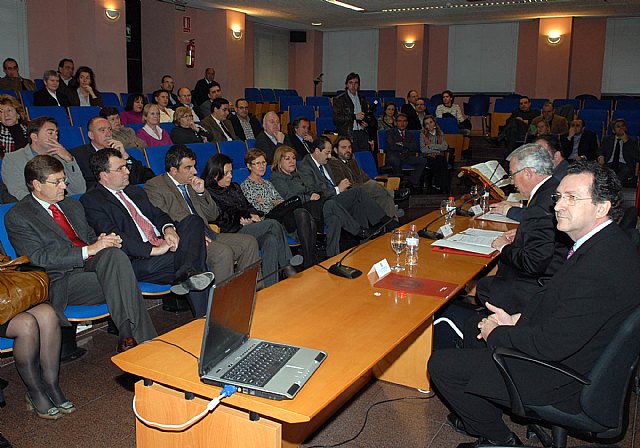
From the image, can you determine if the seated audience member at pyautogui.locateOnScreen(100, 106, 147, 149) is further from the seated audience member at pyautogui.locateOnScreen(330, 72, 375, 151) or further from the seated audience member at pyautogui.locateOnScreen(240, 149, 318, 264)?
the seated audience member at pyautogui.locateOnScreen(330, 72, 375, 151)

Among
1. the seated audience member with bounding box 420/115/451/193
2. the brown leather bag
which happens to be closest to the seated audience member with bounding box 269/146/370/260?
the brown leather bag

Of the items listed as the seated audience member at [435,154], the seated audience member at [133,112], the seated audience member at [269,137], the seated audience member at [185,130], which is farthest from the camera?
the seated audience member at [435,154]

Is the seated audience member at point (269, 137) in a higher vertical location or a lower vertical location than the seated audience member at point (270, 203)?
higher

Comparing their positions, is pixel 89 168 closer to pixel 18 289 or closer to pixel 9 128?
pixel 9 128

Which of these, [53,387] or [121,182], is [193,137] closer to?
[121,182]

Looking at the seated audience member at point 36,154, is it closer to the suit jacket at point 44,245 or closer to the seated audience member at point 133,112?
the suit jacket at point 44,245

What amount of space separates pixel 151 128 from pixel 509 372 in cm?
494

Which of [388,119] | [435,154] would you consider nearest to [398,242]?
[435,154]

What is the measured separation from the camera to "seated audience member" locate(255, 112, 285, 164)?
6.56 metres

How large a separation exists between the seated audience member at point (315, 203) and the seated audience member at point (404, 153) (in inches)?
126

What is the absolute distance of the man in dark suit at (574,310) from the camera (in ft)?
6.71

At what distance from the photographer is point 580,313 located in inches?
80.7

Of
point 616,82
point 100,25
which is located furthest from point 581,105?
point 100,25

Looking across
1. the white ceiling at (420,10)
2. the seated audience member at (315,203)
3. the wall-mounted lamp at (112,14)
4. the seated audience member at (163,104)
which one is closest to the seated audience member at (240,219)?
the seated audience member at (315,203)
